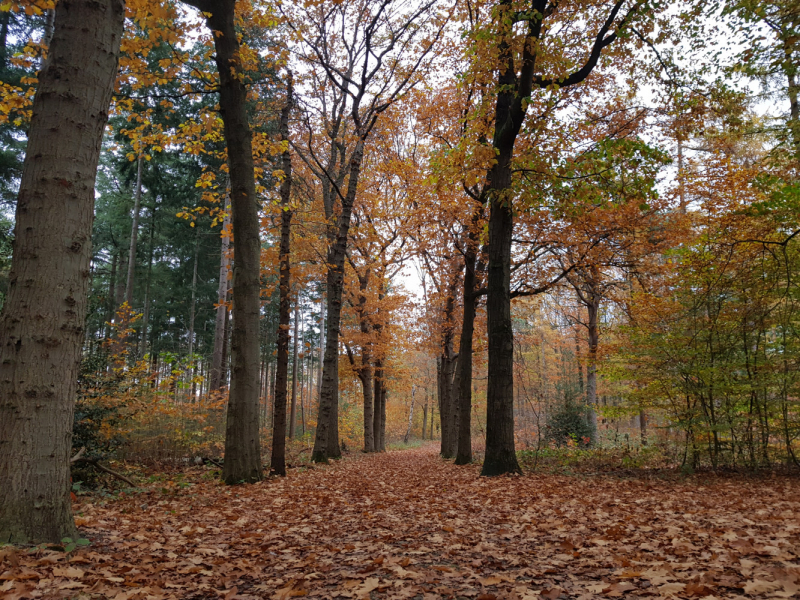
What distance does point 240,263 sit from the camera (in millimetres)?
7375

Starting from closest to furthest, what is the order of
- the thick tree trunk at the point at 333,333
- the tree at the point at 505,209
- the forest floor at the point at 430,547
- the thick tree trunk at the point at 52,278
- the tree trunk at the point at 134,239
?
the forest floor at the point at 430,547
the thick tree trunk at the point at 52,278
the tree at the point at 505,209
the thick tree trunk at the point at 333,333
the tree trunk at the point at 134,239

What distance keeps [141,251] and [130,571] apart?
22.8m

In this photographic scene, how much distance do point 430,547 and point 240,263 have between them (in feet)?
18.2

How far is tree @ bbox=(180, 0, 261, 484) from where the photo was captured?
713 centimetres

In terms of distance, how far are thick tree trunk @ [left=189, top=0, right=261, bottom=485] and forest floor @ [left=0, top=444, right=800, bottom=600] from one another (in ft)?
3.09

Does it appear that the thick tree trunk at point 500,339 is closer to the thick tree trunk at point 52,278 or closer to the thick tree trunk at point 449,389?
the thick tree trunk at point 52,278

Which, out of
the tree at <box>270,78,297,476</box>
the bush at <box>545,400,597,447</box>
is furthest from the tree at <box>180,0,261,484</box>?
the bush at <box>545,400,597,447</box>

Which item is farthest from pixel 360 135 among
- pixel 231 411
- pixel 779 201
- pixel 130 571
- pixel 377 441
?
pixel 377 441

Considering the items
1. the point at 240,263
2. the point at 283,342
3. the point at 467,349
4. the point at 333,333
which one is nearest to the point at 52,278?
the point at 240,263

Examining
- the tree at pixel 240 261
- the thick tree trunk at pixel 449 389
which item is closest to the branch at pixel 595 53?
the tree at pixel 240 261

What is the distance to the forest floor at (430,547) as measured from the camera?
8.23ft

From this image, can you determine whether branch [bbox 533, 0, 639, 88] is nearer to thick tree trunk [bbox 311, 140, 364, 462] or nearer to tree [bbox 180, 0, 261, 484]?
thick tree trunk [bbox 311, 140, 364, 462]

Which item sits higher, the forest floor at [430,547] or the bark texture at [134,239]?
the bark texture at [134,239]

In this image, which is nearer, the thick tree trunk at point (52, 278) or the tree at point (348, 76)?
the thick tree trunk at point (52, 278)
